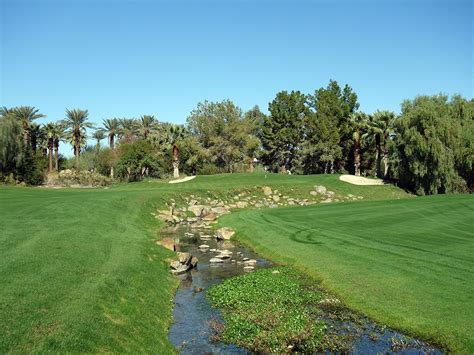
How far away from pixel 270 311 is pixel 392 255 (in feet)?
31.4

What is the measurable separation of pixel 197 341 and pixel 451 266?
486 inches

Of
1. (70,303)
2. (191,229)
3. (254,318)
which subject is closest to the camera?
(70,303)

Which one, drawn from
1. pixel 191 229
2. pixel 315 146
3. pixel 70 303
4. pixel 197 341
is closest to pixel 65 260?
pixel 70 303

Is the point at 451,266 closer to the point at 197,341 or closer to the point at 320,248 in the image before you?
the point at 320,248

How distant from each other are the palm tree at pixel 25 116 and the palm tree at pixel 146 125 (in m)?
24.1

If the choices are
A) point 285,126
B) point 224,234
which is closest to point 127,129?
point 285,126

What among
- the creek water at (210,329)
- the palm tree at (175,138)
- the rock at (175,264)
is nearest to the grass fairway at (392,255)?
the creek water at (210,329)

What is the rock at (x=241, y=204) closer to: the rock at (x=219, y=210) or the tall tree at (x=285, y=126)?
the rock at (x=219, y=210)

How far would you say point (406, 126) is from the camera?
198 ft

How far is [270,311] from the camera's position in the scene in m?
15.6

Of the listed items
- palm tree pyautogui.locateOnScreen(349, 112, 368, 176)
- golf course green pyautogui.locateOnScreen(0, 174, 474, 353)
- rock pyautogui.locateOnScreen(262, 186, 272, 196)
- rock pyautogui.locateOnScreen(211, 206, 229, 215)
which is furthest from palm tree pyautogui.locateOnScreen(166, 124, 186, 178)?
golf course green pyautogui.locateOnScreen(0, 174, 474, 353)

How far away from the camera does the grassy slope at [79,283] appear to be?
1166 cm

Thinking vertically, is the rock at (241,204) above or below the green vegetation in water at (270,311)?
above

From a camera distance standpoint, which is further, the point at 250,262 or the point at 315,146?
the point at 315,146
